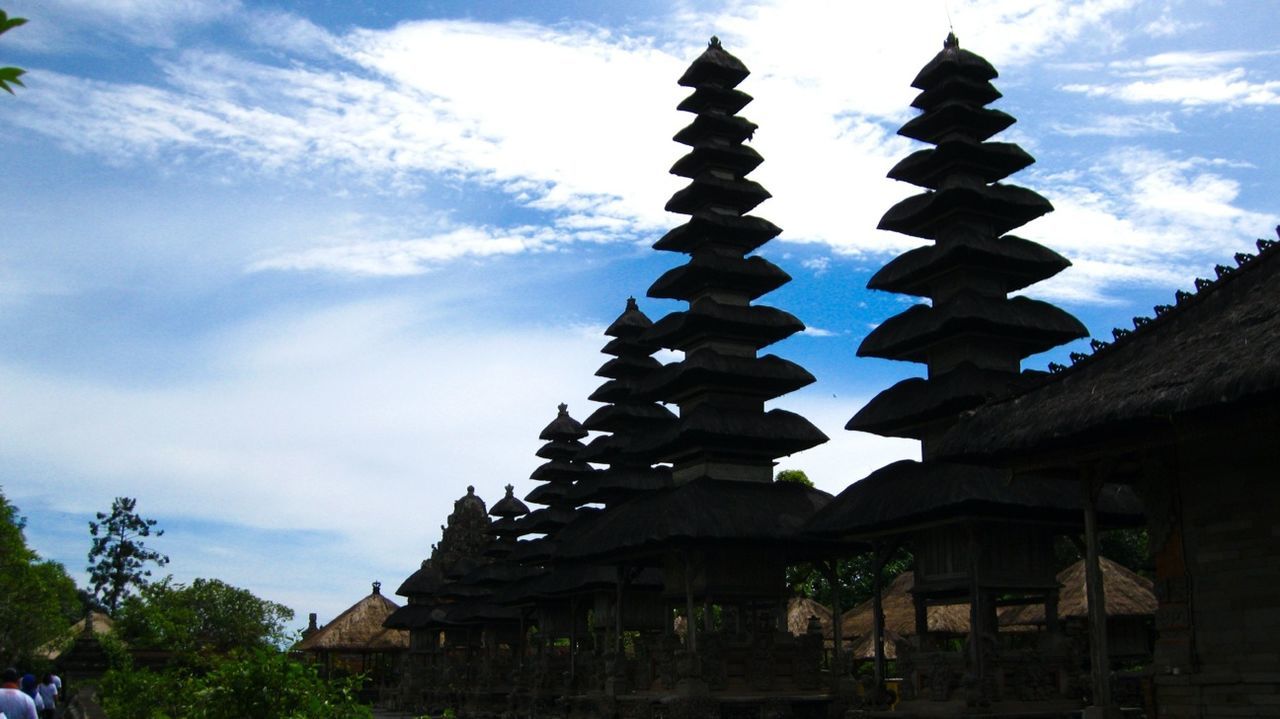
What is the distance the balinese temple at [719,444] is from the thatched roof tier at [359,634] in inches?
1052

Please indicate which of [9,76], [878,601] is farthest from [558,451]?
[9,76]

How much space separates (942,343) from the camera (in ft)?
82.7

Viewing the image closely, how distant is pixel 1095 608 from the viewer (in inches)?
562

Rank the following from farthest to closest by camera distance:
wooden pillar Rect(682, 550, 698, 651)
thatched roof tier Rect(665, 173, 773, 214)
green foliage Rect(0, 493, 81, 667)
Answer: green foliage Rect(0, 493, 81, 667), thatched roof tier Rect(665, 173, 773, 214), wooden pillar Rect(682, 550, 698, 651)

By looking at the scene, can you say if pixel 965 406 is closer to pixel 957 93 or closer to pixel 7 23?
pixel 957 93

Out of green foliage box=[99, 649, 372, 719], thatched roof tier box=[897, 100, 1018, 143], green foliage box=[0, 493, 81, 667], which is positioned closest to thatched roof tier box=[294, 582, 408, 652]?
green foliage box=[0, 493, 81, 667]

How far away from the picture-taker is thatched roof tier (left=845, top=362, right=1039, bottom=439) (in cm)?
Answer: 2341

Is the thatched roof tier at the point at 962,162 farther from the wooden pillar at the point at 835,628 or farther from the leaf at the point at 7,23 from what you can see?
the leaf at the point at 7,23

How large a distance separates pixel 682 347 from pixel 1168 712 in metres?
20.5

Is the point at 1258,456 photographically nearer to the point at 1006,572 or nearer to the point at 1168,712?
the point at 1168,712

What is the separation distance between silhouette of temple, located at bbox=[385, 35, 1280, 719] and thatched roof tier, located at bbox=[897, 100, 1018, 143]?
0.22 ft

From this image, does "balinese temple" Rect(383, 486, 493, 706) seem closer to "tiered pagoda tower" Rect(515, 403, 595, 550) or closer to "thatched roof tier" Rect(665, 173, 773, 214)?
"tiered pagoda tower" Rect(515, 403, 595, 550)

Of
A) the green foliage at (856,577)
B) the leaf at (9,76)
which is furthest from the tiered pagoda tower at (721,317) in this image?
the leaf at (9,76)

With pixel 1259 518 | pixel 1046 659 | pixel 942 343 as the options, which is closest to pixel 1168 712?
pixel 1259 518
